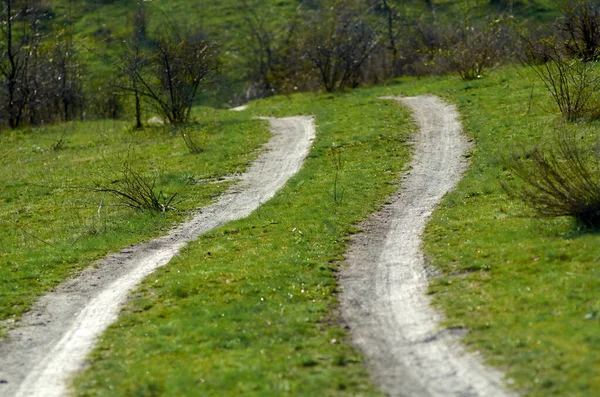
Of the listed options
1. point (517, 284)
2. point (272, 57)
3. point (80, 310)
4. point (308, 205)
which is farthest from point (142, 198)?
point (272, 57)

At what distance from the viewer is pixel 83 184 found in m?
27.3

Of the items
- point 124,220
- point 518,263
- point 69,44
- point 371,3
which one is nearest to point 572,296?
point 518,263

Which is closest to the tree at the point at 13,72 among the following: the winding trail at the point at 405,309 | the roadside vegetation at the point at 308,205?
the roadside vegetation at the point at 308,205

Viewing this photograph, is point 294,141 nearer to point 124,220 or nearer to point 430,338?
point 124,220

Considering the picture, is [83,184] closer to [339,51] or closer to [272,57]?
[339,51]

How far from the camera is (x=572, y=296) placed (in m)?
11.4

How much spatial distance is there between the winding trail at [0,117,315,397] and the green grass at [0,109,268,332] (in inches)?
19.5

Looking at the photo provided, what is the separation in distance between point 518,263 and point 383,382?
4727mm

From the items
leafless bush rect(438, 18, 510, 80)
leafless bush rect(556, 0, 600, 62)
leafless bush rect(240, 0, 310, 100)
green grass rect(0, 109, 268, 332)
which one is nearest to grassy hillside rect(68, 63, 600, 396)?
green grass rect(0, 109, 268, 332)

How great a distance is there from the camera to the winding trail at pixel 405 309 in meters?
9.43

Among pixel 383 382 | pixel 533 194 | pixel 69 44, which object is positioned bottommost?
pixel 383 382

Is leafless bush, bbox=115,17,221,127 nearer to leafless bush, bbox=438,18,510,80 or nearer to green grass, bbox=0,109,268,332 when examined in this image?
green grass, bbox=0,109,268,332

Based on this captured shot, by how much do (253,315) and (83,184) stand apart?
16343mm

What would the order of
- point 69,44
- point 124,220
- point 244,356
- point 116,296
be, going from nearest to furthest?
point 244,356
point 116,296
point 124,220
point 69,44
